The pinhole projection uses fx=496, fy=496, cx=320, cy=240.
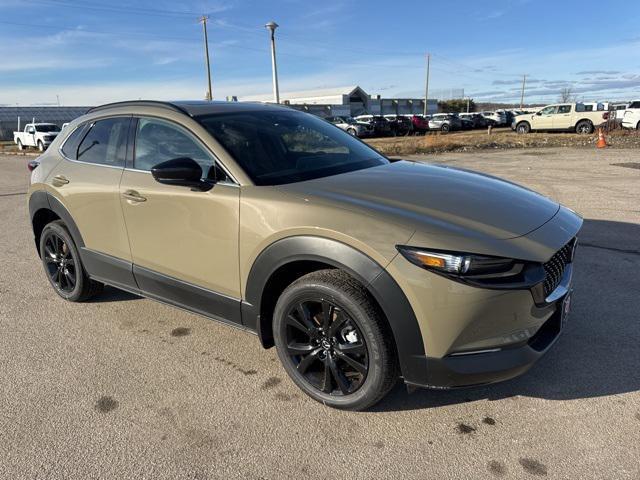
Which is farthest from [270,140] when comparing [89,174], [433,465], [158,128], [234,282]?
[433,465]

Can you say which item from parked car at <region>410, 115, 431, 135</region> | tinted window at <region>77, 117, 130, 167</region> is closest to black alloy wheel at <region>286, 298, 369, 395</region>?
tinted window at <region>77, 117, 130, 167</region>

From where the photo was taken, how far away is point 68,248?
4.35 m

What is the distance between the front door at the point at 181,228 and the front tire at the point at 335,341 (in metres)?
0.42

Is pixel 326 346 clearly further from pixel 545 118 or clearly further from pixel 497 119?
pixel 497 119

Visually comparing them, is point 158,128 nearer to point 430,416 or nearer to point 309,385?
point 309,385

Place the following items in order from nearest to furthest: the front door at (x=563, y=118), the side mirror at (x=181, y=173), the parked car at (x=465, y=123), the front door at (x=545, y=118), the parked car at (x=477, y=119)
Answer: the side mirror at (x=181, y=173) → the front door at (x=563, y=118) → the front door at (x=545, y=118) → the parked car at (x=465, y=123) → the parked car at (x=477, y=119)

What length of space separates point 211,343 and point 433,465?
1890 millimetres

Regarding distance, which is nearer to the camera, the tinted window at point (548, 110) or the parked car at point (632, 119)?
the parked car at point (632, 119)

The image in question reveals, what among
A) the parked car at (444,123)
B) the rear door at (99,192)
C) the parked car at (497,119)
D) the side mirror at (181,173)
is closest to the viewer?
the side mirror at (181,173)

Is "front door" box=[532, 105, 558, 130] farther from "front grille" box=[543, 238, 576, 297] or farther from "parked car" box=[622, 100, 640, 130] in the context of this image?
"front grille" box=[543, 238, 576, 297]

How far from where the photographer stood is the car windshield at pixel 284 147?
3.15m

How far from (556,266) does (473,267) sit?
2.17ft

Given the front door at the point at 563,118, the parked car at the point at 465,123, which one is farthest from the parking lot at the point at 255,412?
the parked car at the point at 465,123

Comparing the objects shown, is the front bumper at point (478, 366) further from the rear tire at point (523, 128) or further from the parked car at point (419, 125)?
the parked car at point (419, 125)
